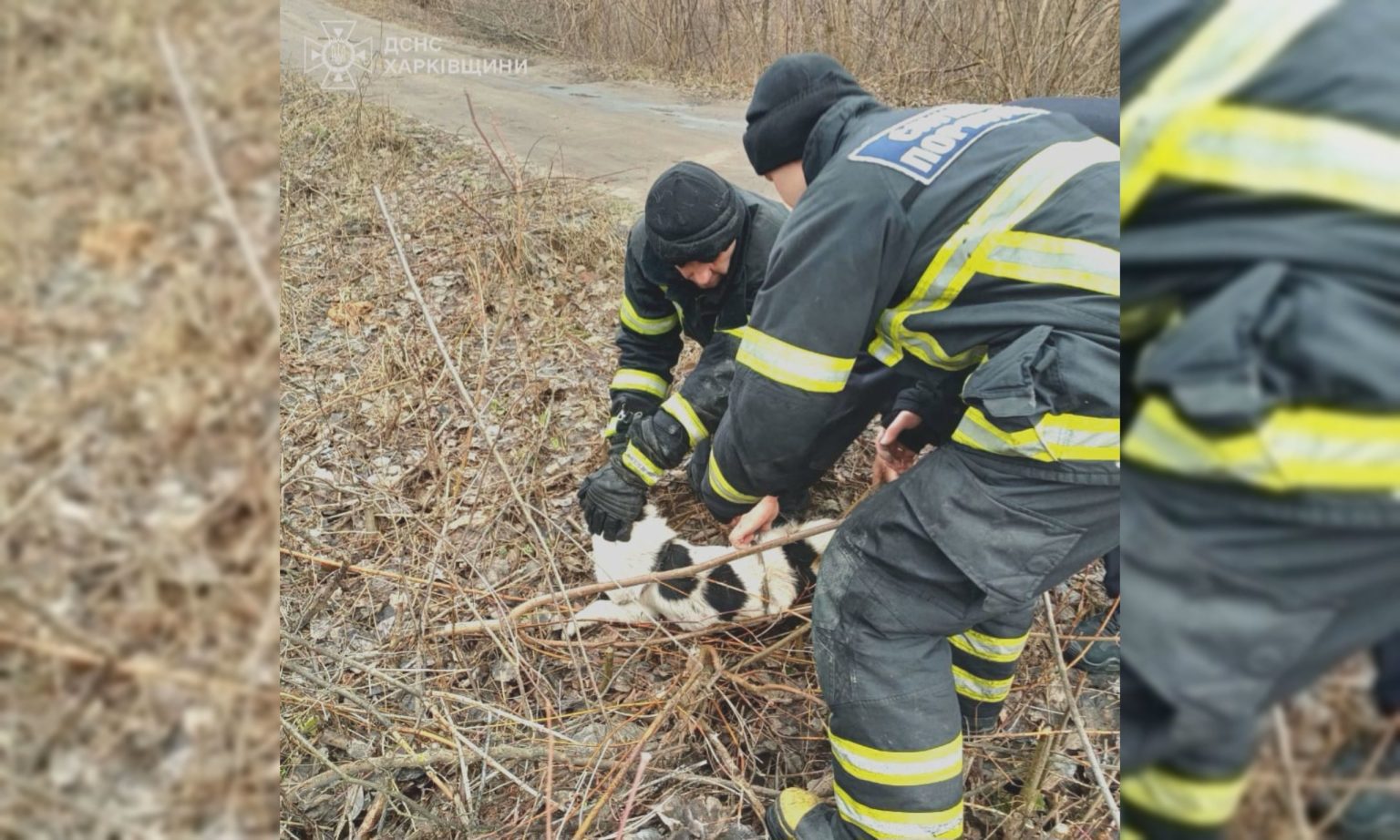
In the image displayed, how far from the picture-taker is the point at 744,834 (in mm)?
1964

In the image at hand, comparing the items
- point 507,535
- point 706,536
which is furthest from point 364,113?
point 706,536

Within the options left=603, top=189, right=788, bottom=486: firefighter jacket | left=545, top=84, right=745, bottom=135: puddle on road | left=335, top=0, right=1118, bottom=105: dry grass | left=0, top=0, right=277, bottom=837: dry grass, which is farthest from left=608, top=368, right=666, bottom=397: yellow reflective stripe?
left=545, top=84, right=745, bottom=135: puddle on road

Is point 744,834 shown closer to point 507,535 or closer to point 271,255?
point 507,535

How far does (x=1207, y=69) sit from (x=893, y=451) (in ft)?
7.53

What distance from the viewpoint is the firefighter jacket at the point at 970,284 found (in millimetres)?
1424

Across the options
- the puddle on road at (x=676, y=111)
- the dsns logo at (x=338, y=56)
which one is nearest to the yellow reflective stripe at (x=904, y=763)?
the dsns logo at (x=338, y=56)

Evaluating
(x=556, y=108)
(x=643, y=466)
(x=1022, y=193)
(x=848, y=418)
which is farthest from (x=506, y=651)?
(x=556, y=108)

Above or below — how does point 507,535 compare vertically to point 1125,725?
below

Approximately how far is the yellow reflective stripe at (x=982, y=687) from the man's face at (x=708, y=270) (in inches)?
61.9

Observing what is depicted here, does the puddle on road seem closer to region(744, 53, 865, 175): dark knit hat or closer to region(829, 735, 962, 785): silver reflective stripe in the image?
region(744, 53, 865, 175): dark knit hat

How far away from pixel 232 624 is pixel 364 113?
6699mm

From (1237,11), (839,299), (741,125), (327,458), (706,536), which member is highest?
(1237,11)

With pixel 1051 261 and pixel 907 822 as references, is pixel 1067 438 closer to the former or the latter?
pixel 1051 261

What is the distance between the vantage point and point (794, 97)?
2.00 metres
